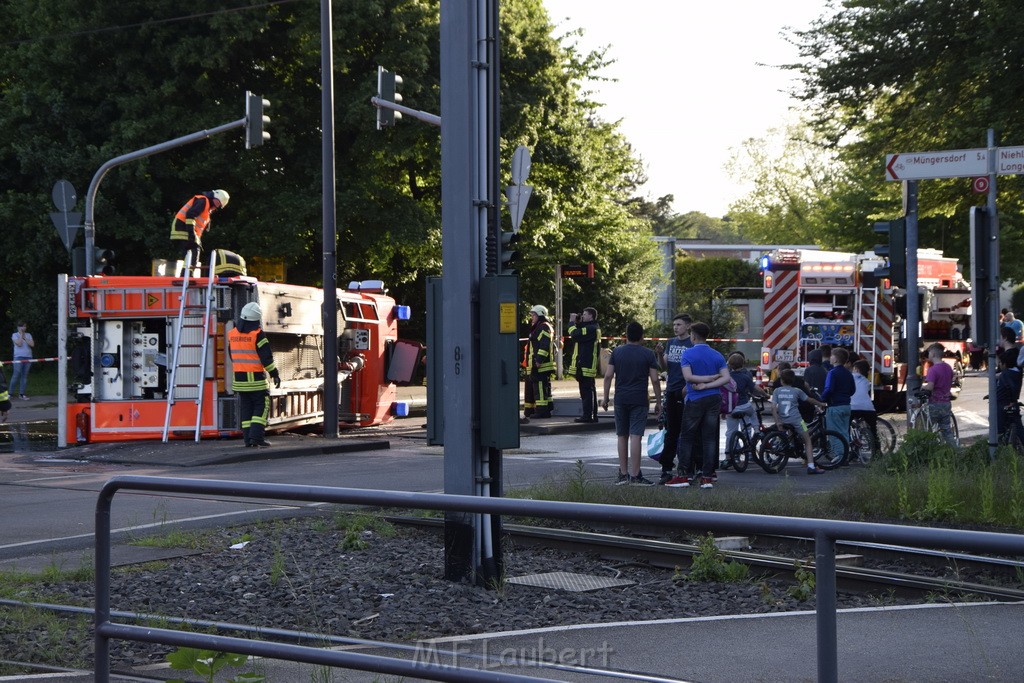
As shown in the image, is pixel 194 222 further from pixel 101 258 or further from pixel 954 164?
pixel 954 164

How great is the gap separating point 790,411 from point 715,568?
10.3 meters

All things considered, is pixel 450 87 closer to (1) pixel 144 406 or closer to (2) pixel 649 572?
(2) pixel 649 572

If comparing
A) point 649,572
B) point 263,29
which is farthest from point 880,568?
point 263,29

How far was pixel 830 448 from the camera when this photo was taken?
15.3 metres

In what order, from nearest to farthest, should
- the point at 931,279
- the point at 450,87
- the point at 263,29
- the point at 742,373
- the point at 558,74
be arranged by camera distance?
the point at 450,87
the point at 742,373
the point at 931,279
the point at 263,29
the point at 558,74

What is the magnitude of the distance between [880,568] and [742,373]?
12124 millimetres

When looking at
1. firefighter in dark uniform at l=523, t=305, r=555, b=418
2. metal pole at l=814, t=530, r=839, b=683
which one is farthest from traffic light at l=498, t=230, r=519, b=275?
firefighter in dark uniform at l=523, t=305, r=555, b=418

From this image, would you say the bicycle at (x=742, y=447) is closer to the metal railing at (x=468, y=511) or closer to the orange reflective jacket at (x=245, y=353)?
the orange reflective jacket at (x=245, y=353)

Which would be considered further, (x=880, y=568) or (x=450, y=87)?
(x=450, y=87)

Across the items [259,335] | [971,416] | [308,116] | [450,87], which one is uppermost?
[308,116]

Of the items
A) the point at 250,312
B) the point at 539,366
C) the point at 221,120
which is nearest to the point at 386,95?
the point at 539,366

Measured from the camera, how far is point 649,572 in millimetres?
4516

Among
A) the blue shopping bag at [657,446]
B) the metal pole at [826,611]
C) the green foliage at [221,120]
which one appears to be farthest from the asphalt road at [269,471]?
the green foliage at [221,120]

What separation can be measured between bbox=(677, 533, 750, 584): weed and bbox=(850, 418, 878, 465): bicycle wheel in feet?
36.2
